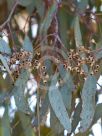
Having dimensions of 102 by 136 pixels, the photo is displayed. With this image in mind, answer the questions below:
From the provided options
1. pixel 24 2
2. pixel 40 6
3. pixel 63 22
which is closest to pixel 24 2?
pixel 24 2

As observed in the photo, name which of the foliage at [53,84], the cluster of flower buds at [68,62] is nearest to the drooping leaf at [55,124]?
the foliage at [53,84]

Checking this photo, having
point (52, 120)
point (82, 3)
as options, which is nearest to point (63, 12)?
point (82, 3)

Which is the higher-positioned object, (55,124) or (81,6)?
(81,6)

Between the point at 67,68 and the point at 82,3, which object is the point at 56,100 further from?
the point at 82,3

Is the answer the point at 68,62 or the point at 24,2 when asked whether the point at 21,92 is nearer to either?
the point at 68,62

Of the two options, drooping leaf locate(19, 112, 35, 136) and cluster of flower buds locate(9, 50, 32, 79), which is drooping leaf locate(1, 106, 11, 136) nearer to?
drooping leaf locate(19, 112, 35, 136)

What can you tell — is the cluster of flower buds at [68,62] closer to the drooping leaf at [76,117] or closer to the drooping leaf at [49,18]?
the drooping leaf at [76,117]

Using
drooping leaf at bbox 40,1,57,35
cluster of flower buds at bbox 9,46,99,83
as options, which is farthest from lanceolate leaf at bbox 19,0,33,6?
cluster of flower buds at bbox 9,46,99,83
